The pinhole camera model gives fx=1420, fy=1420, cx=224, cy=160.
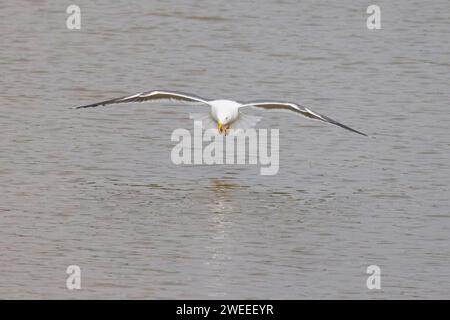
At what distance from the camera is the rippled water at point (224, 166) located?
32.1 ft

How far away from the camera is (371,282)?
31.4 ft

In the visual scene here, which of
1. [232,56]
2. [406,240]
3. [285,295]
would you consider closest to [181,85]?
[232,56]

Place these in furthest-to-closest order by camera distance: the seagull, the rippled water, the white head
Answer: the white head
the seagull
the rippled water

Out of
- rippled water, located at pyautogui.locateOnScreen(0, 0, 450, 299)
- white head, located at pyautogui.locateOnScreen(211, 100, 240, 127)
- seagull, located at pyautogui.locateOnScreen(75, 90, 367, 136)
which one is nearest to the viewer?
rippled water, located at pyautogui.locateOnScreen(0, 0, 450, 299)

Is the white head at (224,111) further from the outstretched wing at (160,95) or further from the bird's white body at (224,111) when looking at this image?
the outstretched wing at (160,95)

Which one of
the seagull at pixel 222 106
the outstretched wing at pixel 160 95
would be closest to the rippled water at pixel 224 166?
the seagull at pixel 222 106

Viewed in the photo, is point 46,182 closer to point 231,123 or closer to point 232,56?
point 231,123

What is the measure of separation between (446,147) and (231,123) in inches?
79.9

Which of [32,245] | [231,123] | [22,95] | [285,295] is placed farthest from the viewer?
[22,95]

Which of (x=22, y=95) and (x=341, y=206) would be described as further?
(x=22, y=95)

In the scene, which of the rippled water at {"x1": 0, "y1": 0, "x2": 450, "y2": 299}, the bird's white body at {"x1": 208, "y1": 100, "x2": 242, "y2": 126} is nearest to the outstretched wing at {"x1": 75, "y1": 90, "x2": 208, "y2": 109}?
the bird's white body at {"x1": 208, "y1": 100, "x2": 242, "y2": 126}

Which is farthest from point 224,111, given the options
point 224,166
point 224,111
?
point 224,166

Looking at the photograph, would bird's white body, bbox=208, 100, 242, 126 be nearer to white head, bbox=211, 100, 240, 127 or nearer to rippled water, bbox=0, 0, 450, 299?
white head, bbox=211, 100, 240, 127

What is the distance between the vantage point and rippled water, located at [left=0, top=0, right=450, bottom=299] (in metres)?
9.80
